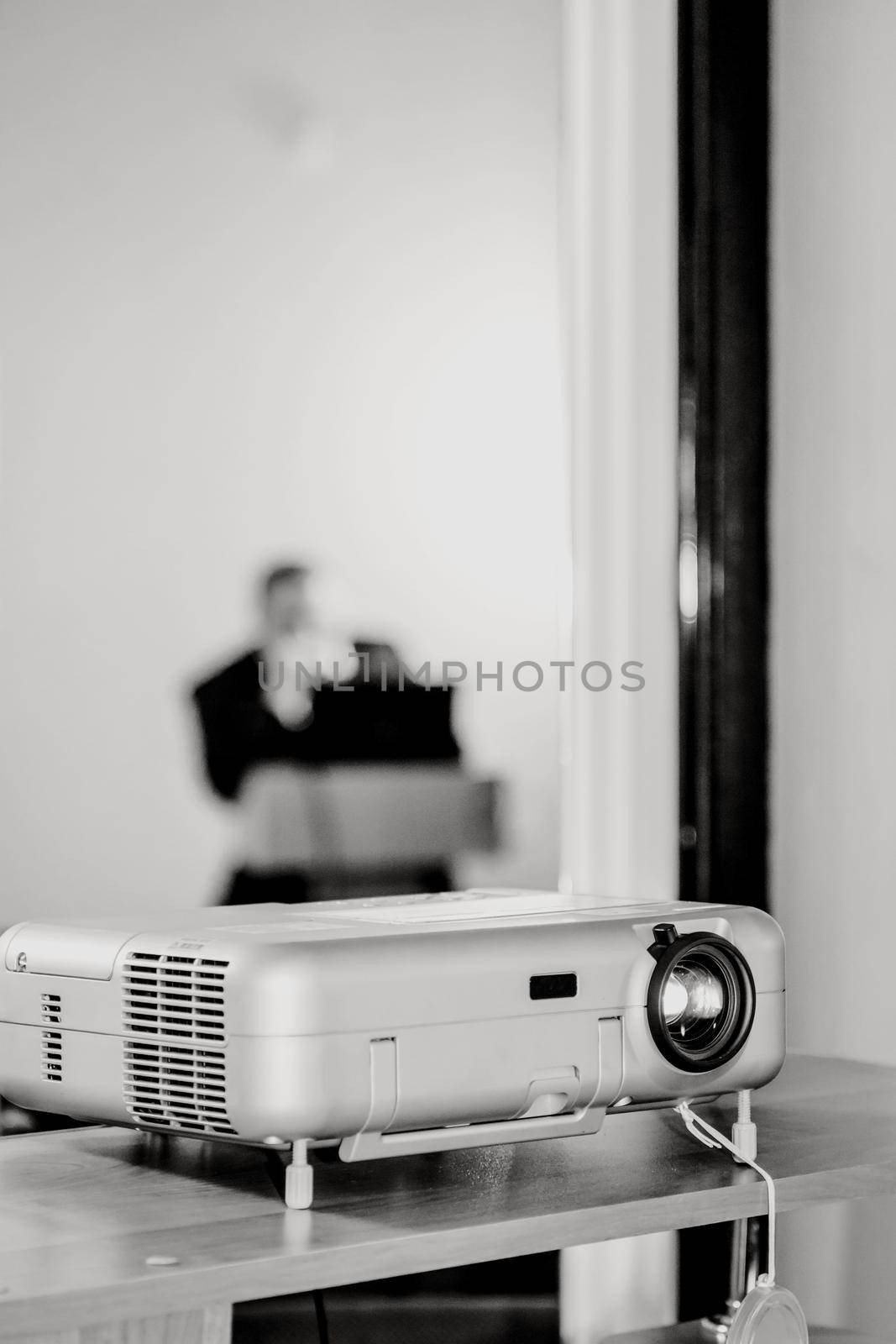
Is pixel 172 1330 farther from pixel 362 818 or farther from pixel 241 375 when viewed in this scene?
pixel 241 375

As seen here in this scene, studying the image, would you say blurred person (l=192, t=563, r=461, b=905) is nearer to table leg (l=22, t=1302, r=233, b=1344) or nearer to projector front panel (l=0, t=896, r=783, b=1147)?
projector front panel (l=0, t=896, r=783, b=1147)

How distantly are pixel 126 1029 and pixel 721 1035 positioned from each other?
35 cm

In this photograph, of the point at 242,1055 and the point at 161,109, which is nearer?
the point at 242,1055

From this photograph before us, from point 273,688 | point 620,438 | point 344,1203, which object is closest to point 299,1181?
point 344,1203

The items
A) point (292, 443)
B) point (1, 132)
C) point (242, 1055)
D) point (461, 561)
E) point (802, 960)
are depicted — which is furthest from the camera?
point (802, 960)

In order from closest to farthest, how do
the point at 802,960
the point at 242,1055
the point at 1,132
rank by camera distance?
the point at 242,1055 → the point at 1,132 → the point at 802,960

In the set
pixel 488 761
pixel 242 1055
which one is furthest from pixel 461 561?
pixel 242 1055

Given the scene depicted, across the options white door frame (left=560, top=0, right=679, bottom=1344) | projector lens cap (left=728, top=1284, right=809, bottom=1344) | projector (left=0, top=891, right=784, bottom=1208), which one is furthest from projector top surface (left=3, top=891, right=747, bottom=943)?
white door frame (left=560, top=0, right=679, bottom=1344)

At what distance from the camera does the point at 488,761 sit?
159cm

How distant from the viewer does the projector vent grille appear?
88 centimetres

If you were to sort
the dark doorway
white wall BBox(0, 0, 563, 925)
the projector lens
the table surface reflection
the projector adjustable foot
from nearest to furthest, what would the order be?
1. the table surface reflection
2. the projector adjustable foot
3. the projector lens
4. white wall BBox(0, 0, 563, 925)
5. the dark doorway

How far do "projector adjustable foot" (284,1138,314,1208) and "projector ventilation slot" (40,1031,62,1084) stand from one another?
17cm

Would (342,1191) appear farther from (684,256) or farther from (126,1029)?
(684,256)

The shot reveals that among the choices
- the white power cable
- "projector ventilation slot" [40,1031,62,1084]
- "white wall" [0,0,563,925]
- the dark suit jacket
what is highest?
"white wall" [0,0,563,925]
